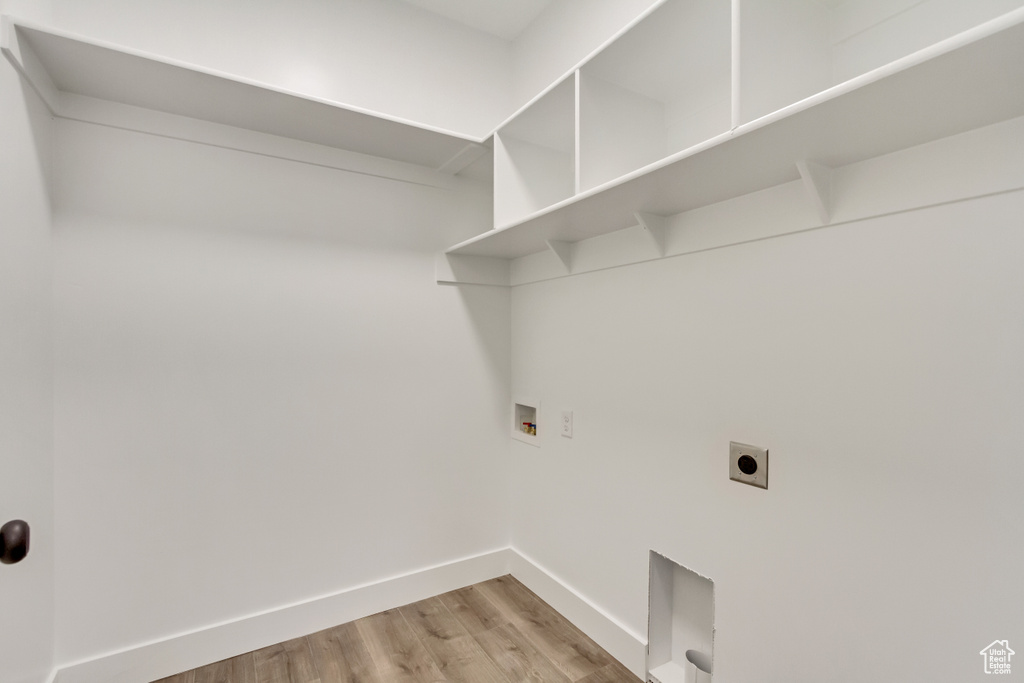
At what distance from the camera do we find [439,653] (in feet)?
6.15

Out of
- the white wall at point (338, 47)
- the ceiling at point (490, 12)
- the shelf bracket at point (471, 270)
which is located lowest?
the shelf bracket at point (471, 270)

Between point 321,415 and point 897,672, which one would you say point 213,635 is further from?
point 897,672

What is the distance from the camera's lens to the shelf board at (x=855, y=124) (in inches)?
30.1

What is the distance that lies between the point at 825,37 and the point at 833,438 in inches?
41.6

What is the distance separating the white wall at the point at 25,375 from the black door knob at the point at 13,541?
461mm

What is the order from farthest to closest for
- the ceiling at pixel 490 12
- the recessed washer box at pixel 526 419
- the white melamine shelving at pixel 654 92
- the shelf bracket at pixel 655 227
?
the recessed washer box at pixel 526 419
the ceiling at pixel 490 12
the shelf bracket at pixel 655 227
the white melamine shelving at pixel 654 92

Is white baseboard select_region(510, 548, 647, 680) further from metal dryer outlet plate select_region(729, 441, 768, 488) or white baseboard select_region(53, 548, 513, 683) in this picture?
metal dryer outlet plate select_region(729, 441, 768, 488)

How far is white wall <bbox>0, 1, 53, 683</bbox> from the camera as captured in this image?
1.22 m

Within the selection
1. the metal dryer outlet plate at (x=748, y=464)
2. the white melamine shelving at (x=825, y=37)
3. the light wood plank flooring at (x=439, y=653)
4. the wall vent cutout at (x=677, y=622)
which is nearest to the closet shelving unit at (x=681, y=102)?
the white melamine shelving at (x=825, y=37)

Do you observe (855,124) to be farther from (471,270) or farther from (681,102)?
(471,270)

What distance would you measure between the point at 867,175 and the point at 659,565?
139 centimetres

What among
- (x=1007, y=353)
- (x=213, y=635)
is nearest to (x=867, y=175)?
(x=1007, y=353)

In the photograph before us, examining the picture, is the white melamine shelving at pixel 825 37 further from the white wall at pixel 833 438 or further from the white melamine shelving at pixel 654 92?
the white wall at pixel 833 438

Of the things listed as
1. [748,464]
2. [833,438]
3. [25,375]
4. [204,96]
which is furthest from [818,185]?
[25,375]
